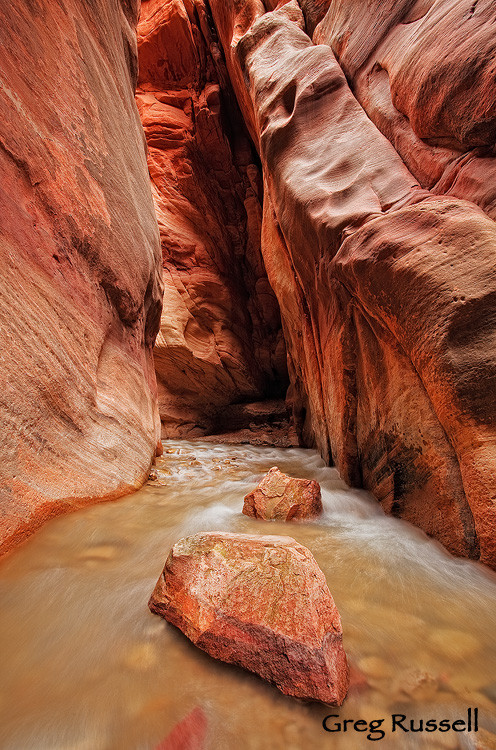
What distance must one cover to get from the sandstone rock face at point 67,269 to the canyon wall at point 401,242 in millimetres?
2370

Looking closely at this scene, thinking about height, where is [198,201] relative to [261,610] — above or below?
above

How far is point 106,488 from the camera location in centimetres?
299

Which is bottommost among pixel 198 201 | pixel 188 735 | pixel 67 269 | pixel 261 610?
pixel 188 735

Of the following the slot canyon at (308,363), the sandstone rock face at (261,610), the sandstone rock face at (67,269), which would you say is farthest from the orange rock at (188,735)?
the sandstone rock face at (67,269)

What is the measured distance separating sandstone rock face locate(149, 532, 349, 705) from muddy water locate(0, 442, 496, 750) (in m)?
0.07

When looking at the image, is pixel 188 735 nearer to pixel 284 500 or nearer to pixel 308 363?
pixel 284 500

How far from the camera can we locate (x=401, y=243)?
8.90ft

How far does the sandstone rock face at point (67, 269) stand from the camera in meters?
2.36

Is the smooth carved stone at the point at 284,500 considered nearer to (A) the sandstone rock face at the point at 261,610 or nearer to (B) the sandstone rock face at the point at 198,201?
(A) the sandstone rock face at the point at 261,610

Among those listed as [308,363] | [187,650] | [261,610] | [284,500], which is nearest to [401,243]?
[284,500]

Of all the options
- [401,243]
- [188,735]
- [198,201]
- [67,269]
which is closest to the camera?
[188,735]

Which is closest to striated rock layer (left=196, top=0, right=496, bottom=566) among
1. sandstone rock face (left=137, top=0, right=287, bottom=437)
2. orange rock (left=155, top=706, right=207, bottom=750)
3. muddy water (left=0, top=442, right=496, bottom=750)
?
muddy water (left=0, top=442, right=496, bottom=750)

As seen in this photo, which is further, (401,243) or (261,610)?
(401,243)

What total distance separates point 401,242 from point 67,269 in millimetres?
2976
